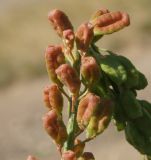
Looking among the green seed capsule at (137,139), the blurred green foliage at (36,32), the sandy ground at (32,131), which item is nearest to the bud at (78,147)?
the green seed capsule at (137,139)

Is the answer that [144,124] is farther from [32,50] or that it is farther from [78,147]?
[32,50]

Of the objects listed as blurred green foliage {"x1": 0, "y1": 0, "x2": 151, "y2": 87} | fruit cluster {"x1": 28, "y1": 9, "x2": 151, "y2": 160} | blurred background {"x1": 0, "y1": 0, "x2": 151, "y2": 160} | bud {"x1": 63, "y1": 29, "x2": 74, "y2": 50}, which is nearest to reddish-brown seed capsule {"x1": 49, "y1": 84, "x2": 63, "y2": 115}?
fruit cluster {"x1": 28, "y1": 9, "x2": 151, "y2": 160}

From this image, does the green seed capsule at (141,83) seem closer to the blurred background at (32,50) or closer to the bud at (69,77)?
the bud at (69,77)

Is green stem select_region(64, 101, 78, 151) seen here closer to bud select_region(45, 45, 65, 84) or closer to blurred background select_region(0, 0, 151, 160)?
bud select_region(45, 45, 65, 84)

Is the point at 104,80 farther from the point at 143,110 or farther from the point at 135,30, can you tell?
the point at 135,30

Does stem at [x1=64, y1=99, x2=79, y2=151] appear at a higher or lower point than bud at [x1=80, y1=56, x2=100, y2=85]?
lower

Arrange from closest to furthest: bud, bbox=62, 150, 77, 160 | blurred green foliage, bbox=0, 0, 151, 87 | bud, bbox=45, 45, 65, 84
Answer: bud, bbox=62, 150, 77, 160 < bud, bbox=45, 45, 65, 84 < blurred green foliage, bbox=0, 0, 151, 87
